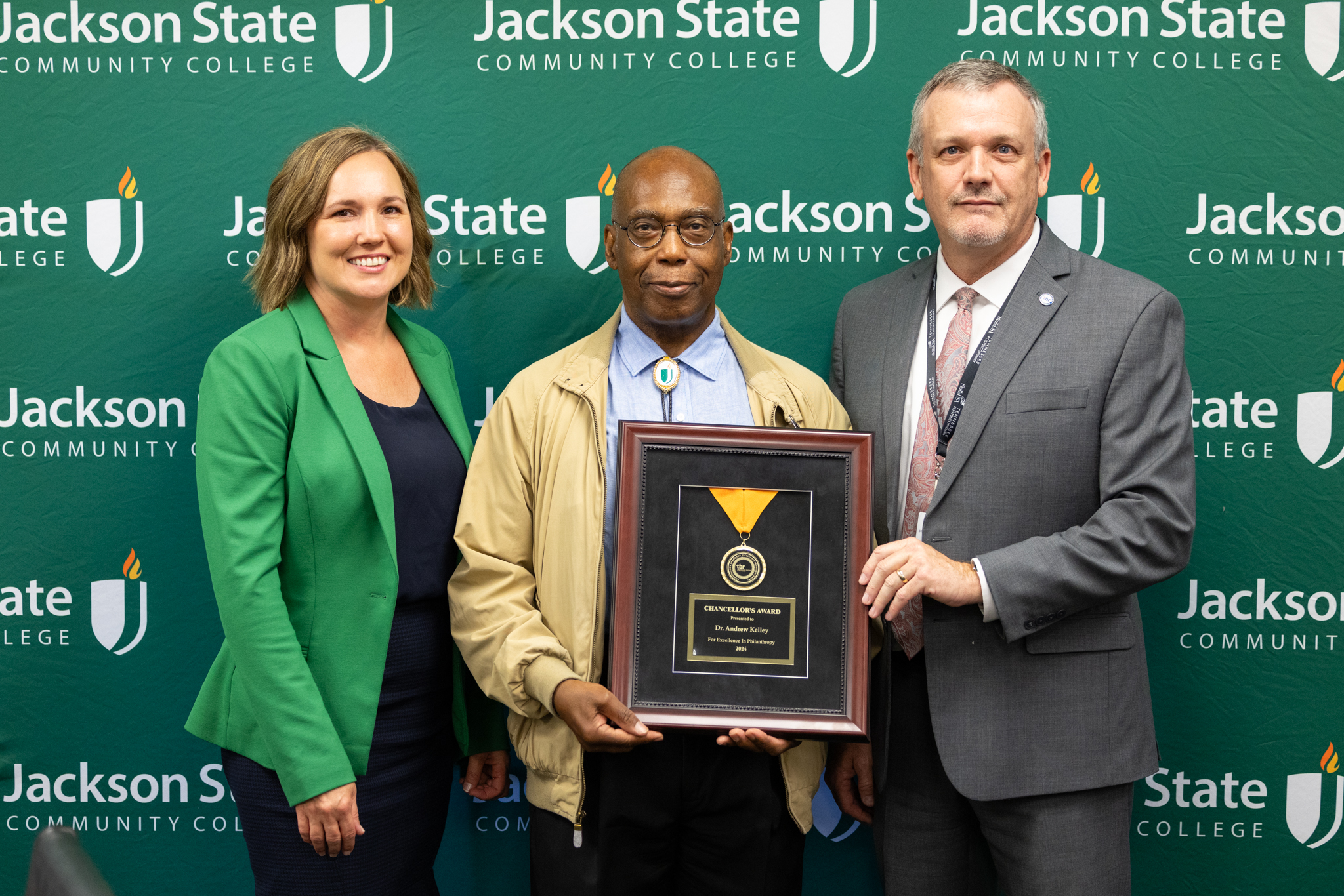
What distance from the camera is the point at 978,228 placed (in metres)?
2.00

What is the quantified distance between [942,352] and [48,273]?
7.66 ft

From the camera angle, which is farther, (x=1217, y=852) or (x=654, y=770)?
(x=1217, y=852)

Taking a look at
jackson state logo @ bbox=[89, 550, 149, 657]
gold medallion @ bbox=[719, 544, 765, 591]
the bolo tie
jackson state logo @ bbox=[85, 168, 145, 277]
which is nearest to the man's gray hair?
the bolo tie

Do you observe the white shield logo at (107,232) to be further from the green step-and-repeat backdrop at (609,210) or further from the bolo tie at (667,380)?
the bolo tie at (667,380)

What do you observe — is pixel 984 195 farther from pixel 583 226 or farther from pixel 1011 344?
pixel 583 226

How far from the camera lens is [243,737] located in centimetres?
194

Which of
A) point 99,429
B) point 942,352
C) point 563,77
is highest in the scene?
point 563,77

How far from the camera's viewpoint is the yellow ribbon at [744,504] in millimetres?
1816

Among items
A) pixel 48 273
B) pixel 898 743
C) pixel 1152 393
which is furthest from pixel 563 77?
pixel 898 743

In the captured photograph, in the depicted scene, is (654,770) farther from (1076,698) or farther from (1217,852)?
(1217,852)

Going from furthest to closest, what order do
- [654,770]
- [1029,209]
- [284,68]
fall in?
[284,68]
[1029,209]
[654,770]

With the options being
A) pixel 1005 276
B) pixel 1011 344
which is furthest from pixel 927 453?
pixel 1005 276

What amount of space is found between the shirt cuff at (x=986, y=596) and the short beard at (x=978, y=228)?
2.14ft

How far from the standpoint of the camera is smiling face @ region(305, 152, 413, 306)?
201 centimetres
